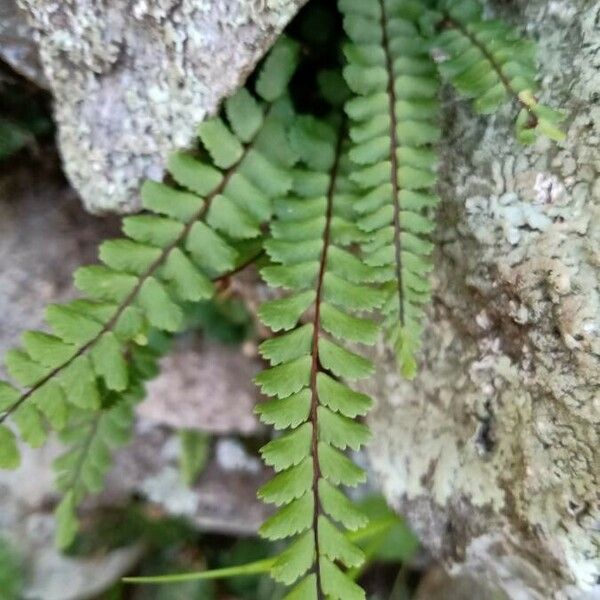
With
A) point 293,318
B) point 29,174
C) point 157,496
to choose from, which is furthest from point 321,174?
point 157,496

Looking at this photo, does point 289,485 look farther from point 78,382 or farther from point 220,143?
point 220,143

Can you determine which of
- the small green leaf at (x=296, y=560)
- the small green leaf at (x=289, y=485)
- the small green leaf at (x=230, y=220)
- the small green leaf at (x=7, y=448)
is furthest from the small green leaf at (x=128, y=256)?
the small green leaf at (x=296, y=560)

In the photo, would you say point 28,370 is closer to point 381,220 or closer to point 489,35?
point 381,220

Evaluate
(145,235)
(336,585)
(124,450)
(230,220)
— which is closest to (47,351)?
(145,235)

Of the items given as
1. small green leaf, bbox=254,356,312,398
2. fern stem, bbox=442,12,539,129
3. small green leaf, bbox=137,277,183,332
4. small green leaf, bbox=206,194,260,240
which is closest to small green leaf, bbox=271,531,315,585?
small green leaf, bbox=254,356,312,398

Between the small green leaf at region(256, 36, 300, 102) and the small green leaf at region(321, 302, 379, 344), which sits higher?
the small green leaf at region(256, 36, 300, 102)

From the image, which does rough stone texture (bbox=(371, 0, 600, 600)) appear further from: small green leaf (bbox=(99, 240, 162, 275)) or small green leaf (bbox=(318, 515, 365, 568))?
small green leaf (bbox=(99, 240, 162, 275))

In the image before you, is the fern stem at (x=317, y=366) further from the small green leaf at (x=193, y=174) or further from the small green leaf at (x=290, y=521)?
the small green leaf at (x=193, y=174)
